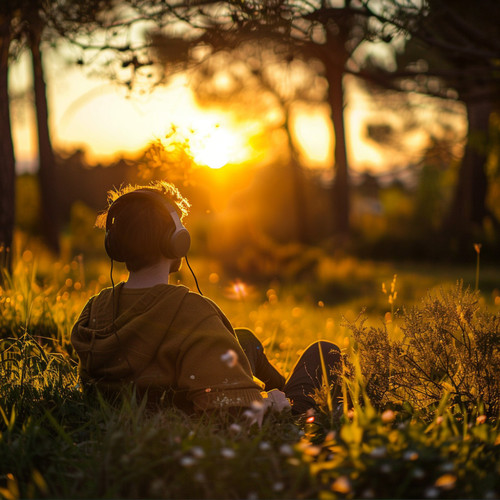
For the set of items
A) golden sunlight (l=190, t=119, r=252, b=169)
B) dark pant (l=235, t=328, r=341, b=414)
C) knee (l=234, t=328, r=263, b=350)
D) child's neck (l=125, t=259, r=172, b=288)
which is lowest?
dark pant (l=235, t=328, r=341, b=414)

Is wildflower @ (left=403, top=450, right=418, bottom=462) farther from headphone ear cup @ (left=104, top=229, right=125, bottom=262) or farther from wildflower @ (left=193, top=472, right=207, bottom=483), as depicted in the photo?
headphone ear cup @ (left=104, top=229, right=125, bottom=262)

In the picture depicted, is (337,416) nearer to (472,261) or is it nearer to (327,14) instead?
(327,14)

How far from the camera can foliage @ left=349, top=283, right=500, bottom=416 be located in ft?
9.64

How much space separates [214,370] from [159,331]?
0.97ft

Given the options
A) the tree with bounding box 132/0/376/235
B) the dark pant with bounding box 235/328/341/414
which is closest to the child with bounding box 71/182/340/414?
the dark pant with bounding box 235/328/341/414

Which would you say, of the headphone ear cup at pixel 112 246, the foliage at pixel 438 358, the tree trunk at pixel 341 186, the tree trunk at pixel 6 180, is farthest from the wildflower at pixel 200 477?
the tree trunk at pixel 341 186

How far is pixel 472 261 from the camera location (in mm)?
15594

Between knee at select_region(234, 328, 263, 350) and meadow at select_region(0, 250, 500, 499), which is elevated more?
knee at select_region(234, 328, 263, 350)

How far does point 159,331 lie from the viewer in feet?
8.00

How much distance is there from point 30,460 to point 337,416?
1.34 m

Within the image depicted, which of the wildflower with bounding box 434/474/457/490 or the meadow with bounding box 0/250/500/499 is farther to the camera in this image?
the meadow with bounding box 0/250/500/499

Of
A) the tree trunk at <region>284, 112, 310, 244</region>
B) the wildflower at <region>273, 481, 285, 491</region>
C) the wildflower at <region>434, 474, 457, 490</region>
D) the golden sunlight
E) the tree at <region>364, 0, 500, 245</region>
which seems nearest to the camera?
the wildflower at <region>434, 474, 457, 490</region>

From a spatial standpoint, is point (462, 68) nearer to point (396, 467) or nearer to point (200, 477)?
point (396, 467)

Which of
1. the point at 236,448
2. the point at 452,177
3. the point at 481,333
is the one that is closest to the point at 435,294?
the point at 481,333
